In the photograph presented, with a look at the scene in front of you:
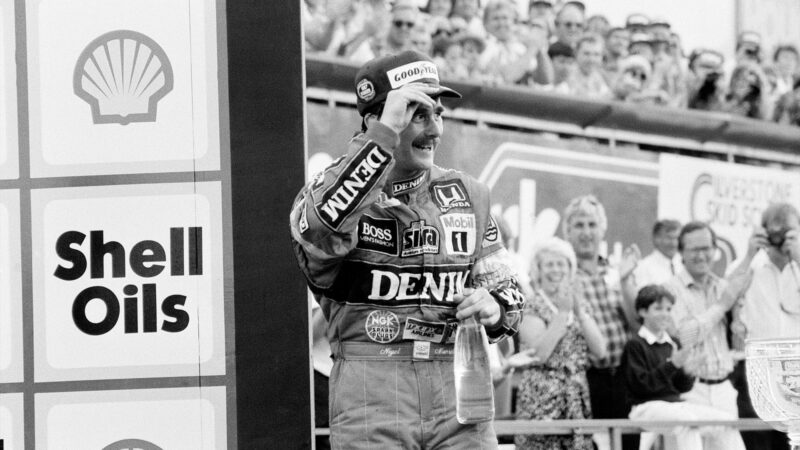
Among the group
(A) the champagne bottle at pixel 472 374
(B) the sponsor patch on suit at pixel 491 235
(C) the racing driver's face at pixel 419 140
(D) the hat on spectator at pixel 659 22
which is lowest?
(A) the champagne bottle at pixel 472 374

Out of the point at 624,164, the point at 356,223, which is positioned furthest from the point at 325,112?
the point at 356,223

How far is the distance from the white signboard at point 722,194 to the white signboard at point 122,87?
431 cm

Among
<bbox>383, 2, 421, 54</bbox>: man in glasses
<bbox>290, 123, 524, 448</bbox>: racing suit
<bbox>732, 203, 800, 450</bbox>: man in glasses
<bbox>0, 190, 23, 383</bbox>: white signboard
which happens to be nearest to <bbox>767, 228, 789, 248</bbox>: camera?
<bbox>732, 203, 800, 450</bbox>: man in glasses

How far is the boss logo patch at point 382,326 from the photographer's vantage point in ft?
9.61

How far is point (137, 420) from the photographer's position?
319 centimetres

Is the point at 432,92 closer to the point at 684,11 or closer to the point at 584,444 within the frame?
the point at 584,444

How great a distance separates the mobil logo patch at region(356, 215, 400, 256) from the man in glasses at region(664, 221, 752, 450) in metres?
3.48

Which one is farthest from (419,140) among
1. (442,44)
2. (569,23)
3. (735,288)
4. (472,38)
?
(569,23)

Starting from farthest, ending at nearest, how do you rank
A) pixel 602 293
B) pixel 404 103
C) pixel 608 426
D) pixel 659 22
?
pixel 659 22 → pixel 602 293 → pixel 608 426 → pixel 404 103

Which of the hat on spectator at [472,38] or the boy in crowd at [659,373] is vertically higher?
the hat on spectator at [472,38]

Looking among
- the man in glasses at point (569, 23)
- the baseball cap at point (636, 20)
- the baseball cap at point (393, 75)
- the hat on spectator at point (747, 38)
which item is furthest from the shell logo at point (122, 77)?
the hat on spectator at point (747, 38)

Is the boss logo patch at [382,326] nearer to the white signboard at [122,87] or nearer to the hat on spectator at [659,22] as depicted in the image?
the white signboard at [122,87]

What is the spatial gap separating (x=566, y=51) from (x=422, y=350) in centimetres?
442

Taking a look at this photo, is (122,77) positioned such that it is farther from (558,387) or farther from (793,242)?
(793,242)
